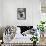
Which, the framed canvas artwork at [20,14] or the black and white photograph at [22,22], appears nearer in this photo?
the black and white photograph at [22,22]

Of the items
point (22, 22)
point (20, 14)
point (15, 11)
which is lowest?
point (22, 22)

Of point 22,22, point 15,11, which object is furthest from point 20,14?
point 22,22

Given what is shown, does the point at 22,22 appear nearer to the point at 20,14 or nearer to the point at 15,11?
the point at 20,14

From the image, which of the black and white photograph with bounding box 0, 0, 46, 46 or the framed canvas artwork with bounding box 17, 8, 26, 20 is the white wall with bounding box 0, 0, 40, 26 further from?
the framed canvas artwork with bounding box 17, 8, 26, 20

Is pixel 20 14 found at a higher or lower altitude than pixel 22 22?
higher

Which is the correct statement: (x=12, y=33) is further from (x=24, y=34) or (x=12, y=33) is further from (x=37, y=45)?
(x=37, y=45)

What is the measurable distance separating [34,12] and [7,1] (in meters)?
1.45

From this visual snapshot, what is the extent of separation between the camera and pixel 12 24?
5.68m

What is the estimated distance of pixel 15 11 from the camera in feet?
18.8

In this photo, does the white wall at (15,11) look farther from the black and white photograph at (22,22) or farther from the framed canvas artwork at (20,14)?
the framed canvas artwork at (20,14)

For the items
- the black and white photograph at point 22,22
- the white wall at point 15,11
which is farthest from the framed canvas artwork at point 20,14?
the white wall at point 15,11

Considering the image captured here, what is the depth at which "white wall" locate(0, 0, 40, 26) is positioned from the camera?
5.65 metres

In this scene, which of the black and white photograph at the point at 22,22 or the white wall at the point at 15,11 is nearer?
the black and white photograph at the point at 22,22

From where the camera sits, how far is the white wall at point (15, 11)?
5652mm
